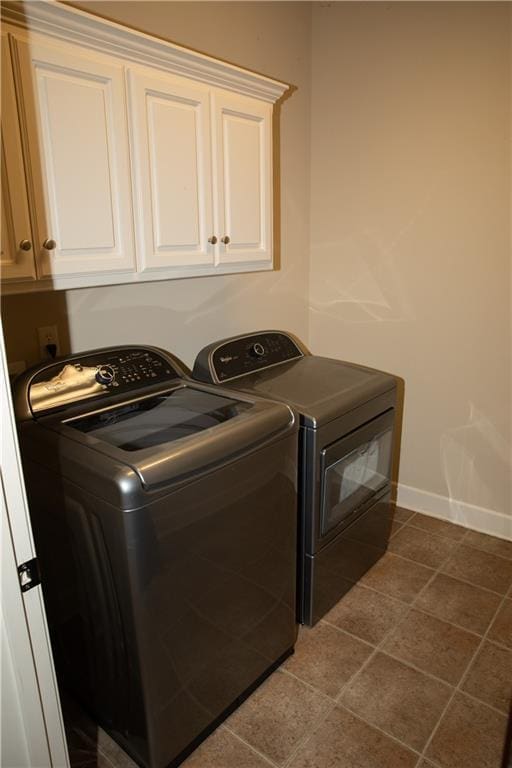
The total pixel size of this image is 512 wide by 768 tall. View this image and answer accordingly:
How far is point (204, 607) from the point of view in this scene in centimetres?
145

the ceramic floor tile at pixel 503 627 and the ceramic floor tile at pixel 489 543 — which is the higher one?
the ceramic floor tile at pixel 489 543

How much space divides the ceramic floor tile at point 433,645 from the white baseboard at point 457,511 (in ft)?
2.43

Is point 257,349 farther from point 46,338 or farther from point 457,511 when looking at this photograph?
point 457,511

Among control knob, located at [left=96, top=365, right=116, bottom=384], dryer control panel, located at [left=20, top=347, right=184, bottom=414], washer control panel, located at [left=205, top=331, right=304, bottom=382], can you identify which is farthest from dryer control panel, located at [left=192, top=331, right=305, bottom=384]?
control knob, located at [left=96, top=365, right=116, bottom=384]

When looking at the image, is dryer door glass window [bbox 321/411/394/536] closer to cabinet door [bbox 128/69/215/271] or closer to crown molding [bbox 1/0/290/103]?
cabinet door [bbox 128/69/215/271]

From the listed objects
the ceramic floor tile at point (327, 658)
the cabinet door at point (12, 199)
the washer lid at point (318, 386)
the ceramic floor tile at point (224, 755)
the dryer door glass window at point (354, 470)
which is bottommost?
the ceramic floor tile at point (224, 755)

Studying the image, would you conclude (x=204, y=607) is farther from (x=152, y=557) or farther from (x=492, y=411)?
(x=492, y=411)

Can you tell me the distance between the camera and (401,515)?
111 inches

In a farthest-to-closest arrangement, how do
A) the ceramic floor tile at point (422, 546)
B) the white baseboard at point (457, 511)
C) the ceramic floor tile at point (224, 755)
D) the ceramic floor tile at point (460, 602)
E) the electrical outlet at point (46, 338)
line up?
1. the white baseboard at point (457, 511)
2. the ceramic floor tile at point (422, 546)
3. the ceramic floor tile at point (460, 602)
4. the electrical outlet at point (46, 338)
5. the ceramic floor tile at point (224, 755)

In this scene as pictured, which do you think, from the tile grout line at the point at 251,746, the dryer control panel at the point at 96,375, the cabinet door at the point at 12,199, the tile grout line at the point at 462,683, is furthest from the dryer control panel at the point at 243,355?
the tile grout line at the point at 462,683

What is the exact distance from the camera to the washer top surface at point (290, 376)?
1875 mm

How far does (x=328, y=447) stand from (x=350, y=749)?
909 mm

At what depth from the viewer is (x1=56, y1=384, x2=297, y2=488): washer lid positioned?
1.26m

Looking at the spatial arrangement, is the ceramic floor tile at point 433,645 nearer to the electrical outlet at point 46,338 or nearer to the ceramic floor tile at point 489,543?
the ceramic floor tile at point 489,543
